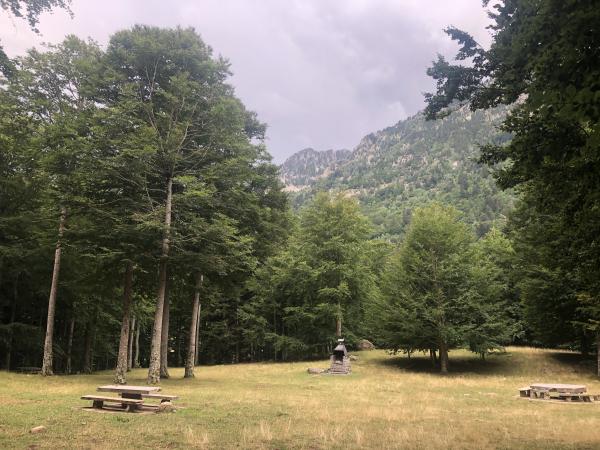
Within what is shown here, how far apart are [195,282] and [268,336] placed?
16947 mm

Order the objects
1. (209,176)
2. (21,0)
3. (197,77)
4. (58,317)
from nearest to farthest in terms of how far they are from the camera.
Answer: (21,0)
(209,176)
(197,77)
(58,317)

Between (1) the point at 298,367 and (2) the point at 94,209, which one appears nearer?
(2) the point at 94,209

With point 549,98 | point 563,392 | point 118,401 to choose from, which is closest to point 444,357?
point 563,392

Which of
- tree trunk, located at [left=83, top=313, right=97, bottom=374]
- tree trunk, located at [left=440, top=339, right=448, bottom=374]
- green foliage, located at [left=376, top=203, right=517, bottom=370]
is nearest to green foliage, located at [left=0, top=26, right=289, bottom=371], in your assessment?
tree trunk, located at [left=83, top=313, right=97, bottom=374]

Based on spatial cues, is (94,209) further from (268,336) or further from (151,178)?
(268,336)

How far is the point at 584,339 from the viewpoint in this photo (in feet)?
99.6

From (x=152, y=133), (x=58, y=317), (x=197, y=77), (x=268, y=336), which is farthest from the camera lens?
(x=268, y=336)

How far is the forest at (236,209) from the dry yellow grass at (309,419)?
3626mm

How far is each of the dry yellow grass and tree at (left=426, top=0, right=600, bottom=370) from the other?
4.16 meters

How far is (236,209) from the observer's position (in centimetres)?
2173

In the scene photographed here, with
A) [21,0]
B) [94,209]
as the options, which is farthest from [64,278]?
[21,0]

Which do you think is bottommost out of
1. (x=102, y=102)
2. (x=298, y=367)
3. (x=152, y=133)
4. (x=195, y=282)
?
(x=298, y=367)

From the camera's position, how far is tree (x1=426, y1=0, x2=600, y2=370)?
4930 millimetres

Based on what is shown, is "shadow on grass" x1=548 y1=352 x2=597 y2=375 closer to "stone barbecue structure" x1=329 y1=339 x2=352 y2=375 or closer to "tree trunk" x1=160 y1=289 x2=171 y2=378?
"stone barbecue structure" x1=329 y1=339 x2=352 y2=375
